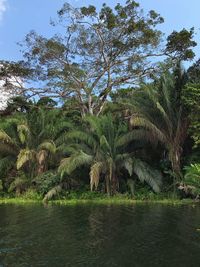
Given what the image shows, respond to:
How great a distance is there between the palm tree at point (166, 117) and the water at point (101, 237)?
475 centimetres

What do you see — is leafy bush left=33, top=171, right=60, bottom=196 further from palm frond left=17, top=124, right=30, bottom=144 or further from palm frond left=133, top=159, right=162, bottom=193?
palm frond left=133, top=159, right=162, bottom=193

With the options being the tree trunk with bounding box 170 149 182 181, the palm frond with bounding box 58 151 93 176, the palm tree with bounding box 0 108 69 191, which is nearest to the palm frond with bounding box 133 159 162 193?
the tree trunk with bounding box 170 149 182 181

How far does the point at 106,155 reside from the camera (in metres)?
22.2

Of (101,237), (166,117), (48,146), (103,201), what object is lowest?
(101,237)

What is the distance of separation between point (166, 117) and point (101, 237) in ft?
35.2

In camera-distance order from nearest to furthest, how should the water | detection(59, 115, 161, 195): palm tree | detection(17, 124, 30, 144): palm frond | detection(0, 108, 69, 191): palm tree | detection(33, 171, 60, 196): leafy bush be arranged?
the water, detection(59, 115, 161, 195): palm tree, detection(33, 171, 60, 196): leafy bush, detection(0, 108, 69, 191): palm tree, detection(17, 124, 30, 144): palm frond

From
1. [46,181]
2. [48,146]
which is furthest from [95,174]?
[48,146]

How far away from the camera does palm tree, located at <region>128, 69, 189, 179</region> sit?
21.4m

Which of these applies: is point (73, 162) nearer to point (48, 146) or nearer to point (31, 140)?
point (48, 146)

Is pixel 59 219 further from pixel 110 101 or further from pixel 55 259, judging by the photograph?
pixel 110 101

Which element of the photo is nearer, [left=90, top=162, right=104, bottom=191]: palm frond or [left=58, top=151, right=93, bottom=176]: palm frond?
[left=90, top=162, right=104, bottom=191]: palm frond

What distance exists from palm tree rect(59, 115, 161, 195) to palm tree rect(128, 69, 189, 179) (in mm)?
994

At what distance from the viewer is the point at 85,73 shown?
29094 millimetres

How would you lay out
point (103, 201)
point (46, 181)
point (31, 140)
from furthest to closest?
point (31, 140), point (46, 181), point (103, 201)
